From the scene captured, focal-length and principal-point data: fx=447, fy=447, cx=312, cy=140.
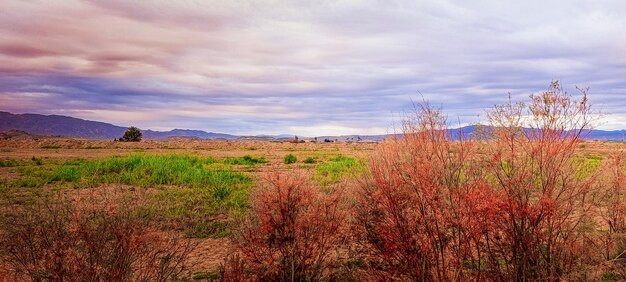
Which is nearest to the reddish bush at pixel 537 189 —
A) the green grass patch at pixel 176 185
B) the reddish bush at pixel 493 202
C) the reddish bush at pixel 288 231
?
the reddish bush at pixel 493 202

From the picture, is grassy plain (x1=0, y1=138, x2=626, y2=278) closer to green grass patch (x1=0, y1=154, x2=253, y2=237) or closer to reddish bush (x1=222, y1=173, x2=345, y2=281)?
green grass patch (x1=0, y1=154, x2=253, y2=237)

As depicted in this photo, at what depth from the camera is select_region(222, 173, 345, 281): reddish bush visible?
939 cm

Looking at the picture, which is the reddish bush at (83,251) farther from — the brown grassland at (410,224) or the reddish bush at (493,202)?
the reddish bush at (493,202)

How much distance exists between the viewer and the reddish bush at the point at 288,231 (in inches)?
370

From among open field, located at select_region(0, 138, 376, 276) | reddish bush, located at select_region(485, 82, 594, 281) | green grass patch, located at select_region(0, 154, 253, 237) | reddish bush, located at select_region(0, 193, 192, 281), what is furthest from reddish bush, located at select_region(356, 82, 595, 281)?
green grass patch, located at select_region(0, 154, 253, 237)

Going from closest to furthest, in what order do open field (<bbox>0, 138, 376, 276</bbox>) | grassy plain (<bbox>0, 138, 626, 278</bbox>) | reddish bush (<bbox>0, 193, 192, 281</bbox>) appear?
reddish bush (<bbox>0, 193, 192, 281</bbox>), grassy plain (<bbox>0, 138, 626, 278</bbox>), open field (<bbox>0, 138, 376, 276</bbox>)

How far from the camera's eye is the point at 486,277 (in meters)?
9.09

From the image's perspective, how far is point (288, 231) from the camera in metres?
9.43

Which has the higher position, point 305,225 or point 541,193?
point 541,193

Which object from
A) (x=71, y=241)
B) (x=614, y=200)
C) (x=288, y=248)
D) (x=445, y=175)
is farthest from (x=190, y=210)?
(x=614, y=200)

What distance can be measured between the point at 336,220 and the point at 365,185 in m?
1.61

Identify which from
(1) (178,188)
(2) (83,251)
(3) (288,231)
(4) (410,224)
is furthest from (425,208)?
(1) (178,188)

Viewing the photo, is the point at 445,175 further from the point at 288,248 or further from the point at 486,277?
the point at 288,248

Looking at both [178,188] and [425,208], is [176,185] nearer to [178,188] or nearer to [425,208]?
[178,188]
